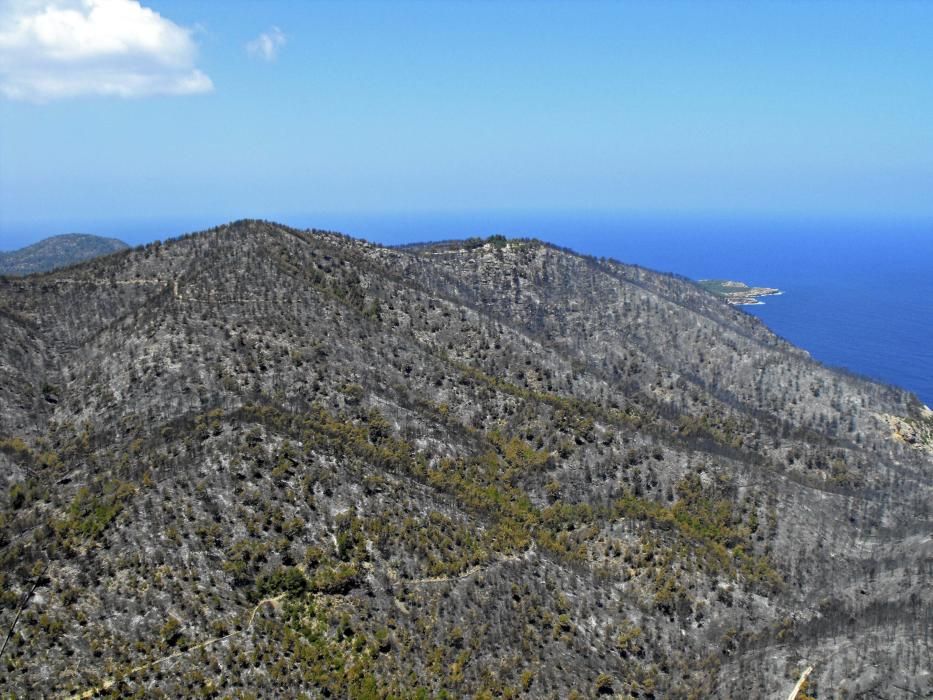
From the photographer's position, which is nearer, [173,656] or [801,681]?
[173,656]

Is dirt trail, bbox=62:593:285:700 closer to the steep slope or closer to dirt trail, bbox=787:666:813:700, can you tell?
the steep slope

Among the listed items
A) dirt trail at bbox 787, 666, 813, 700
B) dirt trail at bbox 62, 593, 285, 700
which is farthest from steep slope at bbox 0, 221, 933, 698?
dirt trail at bbox 787, 666, 813, 700

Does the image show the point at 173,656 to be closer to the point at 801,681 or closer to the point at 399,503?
the point at 399,503

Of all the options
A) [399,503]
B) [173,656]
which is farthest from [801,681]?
[173,656]

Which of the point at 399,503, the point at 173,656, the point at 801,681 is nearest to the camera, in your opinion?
the point at 173,656

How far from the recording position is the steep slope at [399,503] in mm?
43531

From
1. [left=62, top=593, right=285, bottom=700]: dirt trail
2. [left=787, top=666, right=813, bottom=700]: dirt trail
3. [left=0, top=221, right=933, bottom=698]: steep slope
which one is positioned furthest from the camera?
[left=787, top=666, right=813, bottom=700]: dirt trail

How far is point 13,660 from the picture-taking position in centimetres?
3659

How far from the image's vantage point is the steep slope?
143 ft

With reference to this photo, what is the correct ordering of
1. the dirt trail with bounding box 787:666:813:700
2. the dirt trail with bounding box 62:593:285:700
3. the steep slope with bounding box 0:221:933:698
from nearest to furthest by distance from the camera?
the dirt trail with bounding box 62:593:285:700, the steep slope with bounding box 0:221:933:698, the dirt trail with bounding box 787:666:813:700

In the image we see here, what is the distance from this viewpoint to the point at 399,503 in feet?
186

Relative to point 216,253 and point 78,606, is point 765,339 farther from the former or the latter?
point 78,606

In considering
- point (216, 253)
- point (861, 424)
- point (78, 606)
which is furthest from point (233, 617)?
point (861, 424)

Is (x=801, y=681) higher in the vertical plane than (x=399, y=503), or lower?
lower
